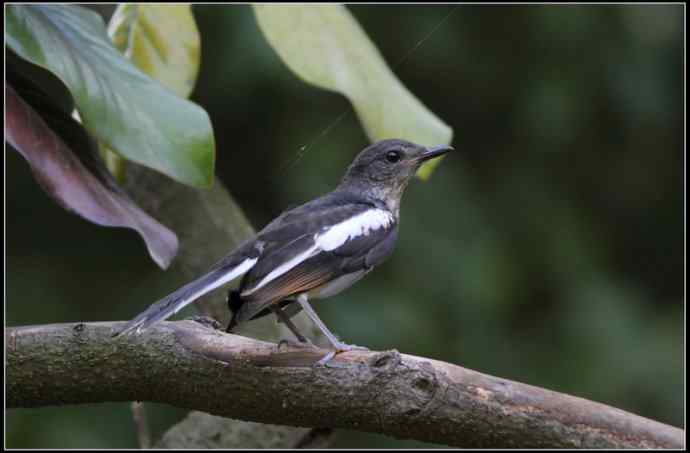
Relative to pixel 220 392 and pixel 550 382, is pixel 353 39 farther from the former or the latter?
pixel 550 382

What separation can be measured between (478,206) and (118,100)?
3308 millimetres

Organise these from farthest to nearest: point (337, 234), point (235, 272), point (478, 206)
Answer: point (478, 206), point (337, 234), point (235, 272)

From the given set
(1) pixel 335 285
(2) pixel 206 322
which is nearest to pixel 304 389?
(2) pixel 206 322

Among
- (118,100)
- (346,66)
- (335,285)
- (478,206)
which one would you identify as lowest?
(478,206)

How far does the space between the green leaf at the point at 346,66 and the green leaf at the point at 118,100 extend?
387 mm

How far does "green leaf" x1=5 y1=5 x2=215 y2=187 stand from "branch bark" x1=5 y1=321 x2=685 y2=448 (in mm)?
543

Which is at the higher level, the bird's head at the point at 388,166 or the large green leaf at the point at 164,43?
the large green leaf at the point at 164,43

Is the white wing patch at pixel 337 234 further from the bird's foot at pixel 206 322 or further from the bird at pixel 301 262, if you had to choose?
the bird's foot at pixel 206 322

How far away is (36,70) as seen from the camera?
16.2 feet

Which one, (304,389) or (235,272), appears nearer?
(304,389)

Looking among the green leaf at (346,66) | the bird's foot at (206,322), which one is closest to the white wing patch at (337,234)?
the bird's foot at (206,322)

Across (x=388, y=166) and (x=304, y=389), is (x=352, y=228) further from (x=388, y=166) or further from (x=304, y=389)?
(x=304, y=389)

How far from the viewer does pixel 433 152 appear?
3643mm

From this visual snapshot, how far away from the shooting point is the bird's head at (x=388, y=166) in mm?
3715
